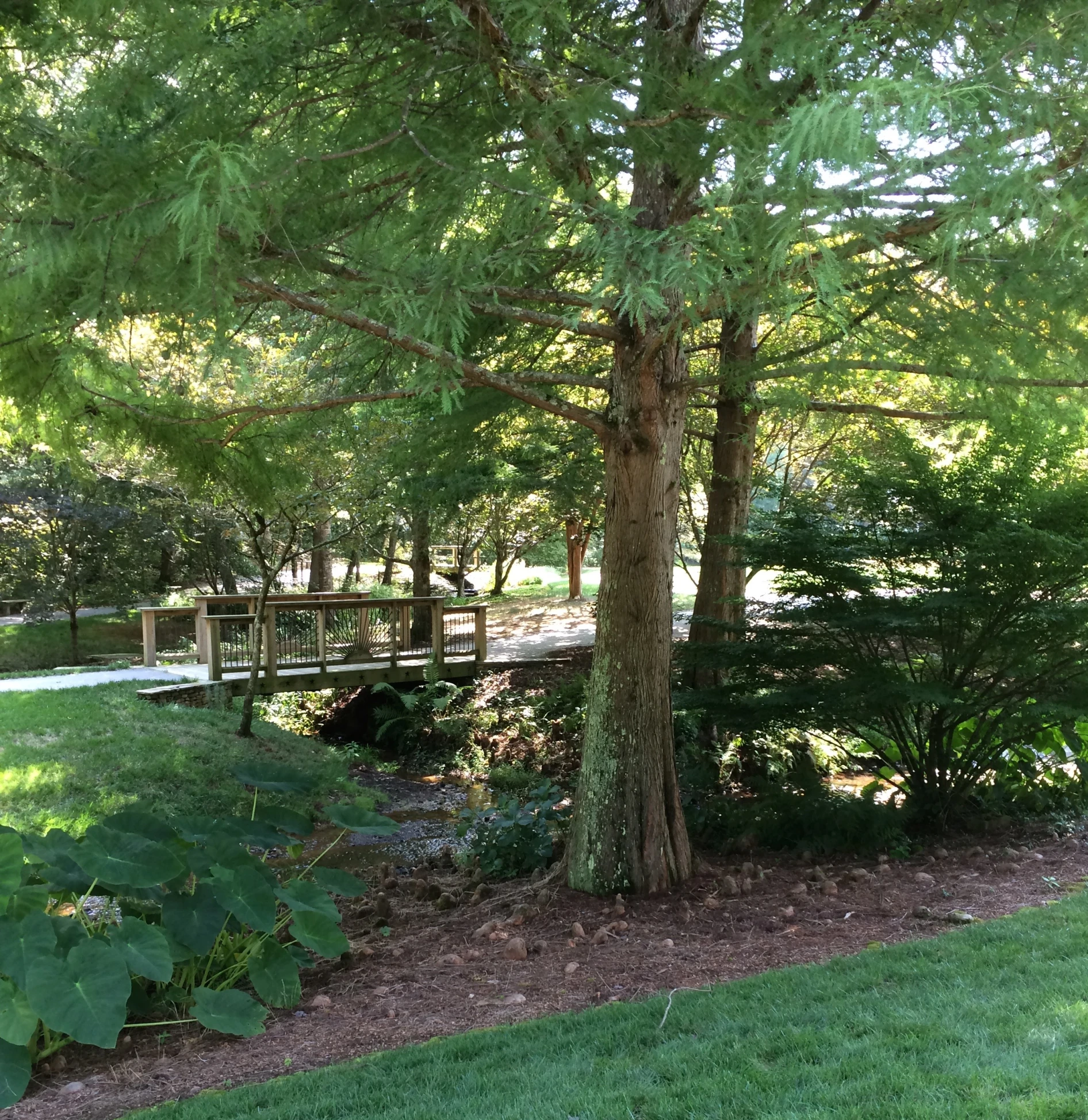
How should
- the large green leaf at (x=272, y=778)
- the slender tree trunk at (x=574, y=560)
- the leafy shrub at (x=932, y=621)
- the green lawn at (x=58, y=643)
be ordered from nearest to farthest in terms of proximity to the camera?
the large green leaf at (x=272, y=778) < the leafy shrub at (x=932, y=621) < the green lawn at (x=58, y=643) < the slender tree trunk at (x=574, y=560)

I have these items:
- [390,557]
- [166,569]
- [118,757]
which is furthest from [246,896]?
[166,569]

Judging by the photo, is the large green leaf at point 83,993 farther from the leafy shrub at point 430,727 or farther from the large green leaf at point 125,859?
the leafy shrub at point 430,727

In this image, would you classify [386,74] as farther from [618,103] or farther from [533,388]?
[533,388]

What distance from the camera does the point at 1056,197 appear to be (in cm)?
327

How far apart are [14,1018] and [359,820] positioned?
2.19 meters

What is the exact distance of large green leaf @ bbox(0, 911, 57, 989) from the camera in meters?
3.38

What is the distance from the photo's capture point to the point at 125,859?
3.99m

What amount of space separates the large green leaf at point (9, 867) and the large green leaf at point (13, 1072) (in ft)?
1.96

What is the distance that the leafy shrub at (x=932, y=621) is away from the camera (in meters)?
6.38

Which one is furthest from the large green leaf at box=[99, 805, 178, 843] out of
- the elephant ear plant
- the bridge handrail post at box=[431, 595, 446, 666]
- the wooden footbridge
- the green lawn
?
the green lawn

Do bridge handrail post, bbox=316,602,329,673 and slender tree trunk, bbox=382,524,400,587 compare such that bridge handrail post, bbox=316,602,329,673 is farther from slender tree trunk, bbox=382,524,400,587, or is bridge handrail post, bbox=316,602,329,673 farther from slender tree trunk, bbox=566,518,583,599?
slender tree trunk, bbox=566,518,583,599

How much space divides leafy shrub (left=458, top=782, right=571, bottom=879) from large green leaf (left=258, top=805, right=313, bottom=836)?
1.73 metres

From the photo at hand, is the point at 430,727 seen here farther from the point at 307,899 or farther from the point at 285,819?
the point at 307,899

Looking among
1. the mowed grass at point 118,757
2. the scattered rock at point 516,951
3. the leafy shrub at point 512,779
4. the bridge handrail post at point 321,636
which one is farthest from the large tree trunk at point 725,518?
the bridge handrail post at point 321,636
